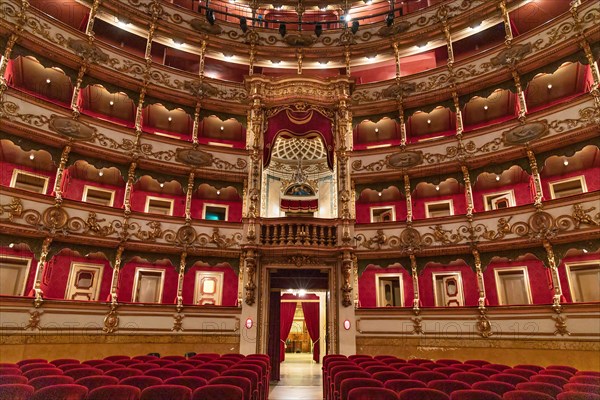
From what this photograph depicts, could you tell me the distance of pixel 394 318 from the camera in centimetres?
1337

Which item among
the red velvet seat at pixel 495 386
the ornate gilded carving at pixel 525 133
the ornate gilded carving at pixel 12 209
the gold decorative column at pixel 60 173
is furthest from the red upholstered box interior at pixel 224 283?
the ornate gilded carving at pixel 525 133

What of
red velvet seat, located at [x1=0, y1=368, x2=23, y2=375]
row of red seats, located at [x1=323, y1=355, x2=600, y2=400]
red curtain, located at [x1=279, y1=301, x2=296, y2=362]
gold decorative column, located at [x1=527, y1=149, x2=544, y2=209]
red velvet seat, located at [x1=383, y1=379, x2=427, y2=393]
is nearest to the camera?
row of red seats, located at [x1=323, y1=355, x2=600, y2=400]

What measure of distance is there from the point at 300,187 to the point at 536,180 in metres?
10.1

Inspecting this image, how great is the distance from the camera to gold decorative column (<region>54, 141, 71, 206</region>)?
12.0m

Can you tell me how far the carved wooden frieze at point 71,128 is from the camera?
12516 millimetres

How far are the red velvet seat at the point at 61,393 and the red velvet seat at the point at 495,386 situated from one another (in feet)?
16.9

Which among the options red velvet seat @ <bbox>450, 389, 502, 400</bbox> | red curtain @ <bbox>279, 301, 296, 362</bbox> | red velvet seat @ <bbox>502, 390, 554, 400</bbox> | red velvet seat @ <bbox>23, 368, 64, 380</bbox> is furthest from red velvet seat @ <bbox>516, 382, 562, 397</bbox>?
red curtain @ <bbox>279, 301, 296, 362</bbox>

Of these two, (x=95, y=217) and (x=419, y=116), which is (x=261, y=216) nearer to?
(x=95, y=217)

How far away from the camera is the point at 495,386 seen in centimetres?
519

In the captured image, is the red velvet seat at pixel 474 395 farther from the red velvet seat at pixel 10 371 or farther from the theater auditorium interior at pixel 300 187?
the red velvet seat at pixel 10 371

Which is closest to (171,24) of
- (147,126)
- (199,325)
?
(147,126)

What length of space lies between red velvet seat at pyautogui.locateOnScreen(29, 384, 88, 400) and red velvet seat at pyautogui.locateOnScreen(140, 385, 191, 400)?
71cm

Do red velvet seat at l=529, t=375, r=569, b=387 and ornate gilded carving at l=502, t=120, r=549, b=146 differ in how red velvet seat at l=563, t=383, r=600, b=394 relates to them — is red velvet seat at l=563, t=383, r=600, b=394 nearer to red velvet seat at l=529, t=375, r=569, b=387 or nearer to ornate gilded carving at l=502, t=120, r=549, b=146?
red velvet seat at l=529, t=375, r=569, b=387

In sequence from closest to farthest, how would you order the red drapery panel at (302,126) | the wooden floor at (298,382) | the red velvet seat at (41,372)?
the red velvet seat at (41,372)
the wooden floor at (298,382)
the red drapery panel at (302,126)
